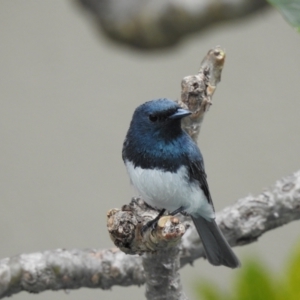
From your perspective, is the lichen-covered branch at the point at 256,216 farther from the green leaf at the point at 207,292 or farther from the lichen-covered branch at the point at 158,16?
the lichen-covered branch at the point at 158,16

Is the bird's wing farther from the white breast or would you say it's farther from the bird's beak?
the bird's beak

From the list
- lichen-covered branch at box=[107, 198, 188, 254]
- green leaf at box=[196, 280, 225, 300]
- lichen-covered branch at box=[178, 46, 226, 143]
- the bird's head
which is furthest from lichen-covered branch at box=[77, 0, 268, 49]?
lichen-covered branch at box=[107, 198, 188, 254]

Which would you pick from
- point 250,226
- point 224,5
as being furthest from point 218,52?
point 224,5

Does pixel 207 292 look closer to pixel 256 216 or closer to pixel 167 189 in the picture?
pixel 256 216

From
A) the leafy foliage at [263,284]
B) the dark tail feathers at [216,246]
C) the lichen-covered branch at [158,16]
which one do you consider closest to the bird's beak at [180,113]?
the dark tail feathers at [216,246]

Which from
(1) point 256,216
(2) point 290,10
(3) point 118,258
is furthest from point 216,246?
(2) point 290,10

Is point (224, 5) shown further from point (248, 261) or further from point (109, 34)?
point (248, 261)
